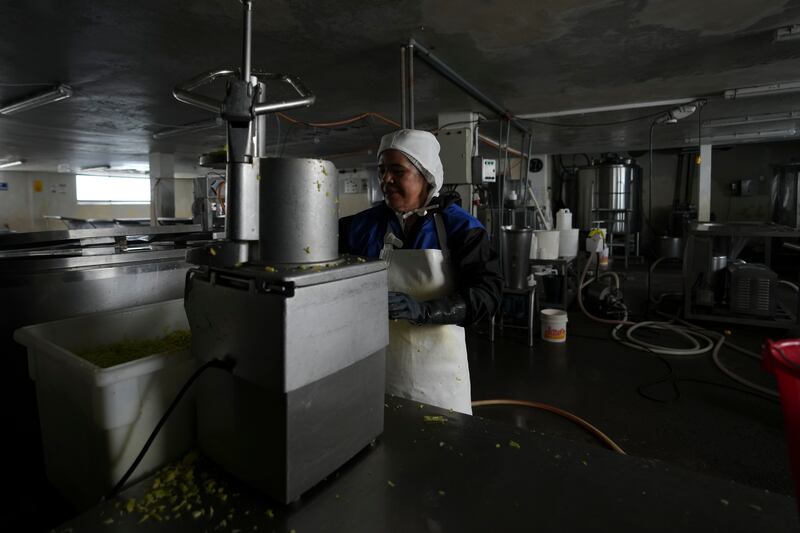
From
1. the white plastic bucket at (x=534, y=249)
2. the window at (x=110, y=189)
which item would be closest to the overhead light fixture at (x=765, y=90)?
the white plastic bucket at (x=534, y=249)

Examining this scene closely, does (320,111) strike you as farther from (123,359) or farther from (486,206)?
(123,359)

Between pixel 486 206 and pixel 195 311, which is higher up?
pixel 486 206

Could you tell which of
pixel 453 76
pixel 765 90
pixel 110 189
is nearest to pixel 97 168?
pixel 110 189

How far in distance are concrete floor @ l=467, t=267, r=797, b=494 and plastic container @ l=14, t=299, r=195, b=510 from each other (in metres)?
1.97

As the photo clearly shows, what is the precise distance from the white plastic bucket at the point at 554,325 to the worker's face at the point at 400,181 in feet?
8.31

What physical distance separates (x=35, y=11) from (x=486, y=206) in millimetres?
3265

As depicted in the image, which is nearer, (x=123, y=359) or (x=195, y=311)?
(x=195, y=311)

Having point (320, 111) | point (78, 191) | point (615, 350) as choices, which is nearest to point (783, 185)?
point (615, 350)

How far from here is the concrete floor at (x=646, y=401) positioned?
1942 mm

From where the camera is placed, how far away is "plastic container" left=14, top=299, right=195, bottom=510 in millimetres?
578

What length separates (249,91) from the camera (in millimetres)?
595

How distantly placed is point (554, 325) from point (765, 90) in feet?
8.90

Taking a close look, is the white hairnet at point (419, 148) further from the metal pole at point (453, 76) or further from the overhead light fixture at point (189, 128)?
the overhead light fixture at point (189, 128)

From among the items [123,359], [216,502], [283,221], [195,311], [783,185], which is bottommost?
[216,502]
